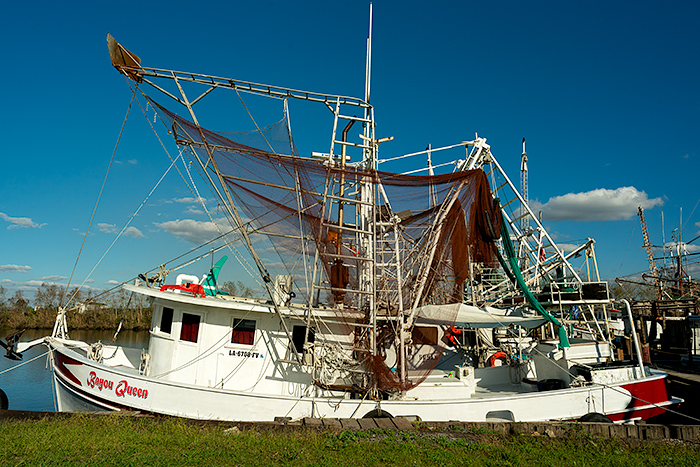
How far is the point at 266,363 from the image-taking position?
9.60 metres

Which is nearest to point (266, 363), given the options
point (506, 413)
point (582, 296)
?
point (506, 413)

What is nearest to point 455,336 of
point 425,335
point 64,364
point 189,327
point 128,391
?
point 425,335

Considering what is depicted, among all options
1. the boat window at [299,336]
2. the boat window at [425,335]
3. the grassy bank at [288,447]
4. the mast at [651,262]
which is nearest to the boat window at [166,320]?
the boat window at [299,336]

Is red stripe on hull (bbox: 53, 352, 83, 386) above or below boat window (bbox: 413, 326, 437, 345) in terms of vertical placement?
below

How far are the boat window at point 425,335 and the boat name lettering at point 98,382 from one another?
732 centimetres

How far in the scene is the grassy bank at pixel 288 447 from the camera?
5199 mm

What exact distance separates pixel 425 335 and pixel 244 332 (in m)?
4.94

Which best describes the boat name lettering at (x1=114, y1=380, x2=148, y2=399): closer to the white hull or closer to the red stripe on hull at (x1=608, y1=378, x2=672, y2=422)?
the white hull

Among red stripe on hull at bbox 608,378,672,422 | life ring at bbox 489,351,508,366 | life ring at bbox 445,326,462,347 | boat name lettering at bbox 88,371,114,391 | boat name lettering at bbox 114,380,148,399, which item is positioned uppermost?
life ring at bbox 445,326,462,347

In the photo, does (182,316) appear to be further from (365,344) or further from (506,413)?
(506,413)

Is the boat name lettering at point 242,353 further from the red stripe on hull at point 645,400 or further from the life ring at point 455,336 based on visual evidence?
the red stripe on hull at point 645,400

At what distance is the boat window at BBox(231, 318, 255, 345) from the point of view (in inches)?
380

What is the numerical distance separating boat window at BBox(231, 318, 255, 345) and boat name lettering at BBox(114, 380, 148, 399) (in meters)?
2.10

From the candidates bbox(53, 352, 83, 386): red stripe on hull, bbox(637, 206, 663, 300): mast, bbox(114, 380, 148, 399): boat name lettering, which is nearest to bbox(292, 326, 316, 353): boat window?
bbox(114, 380, 148, 399): boat name lettering
